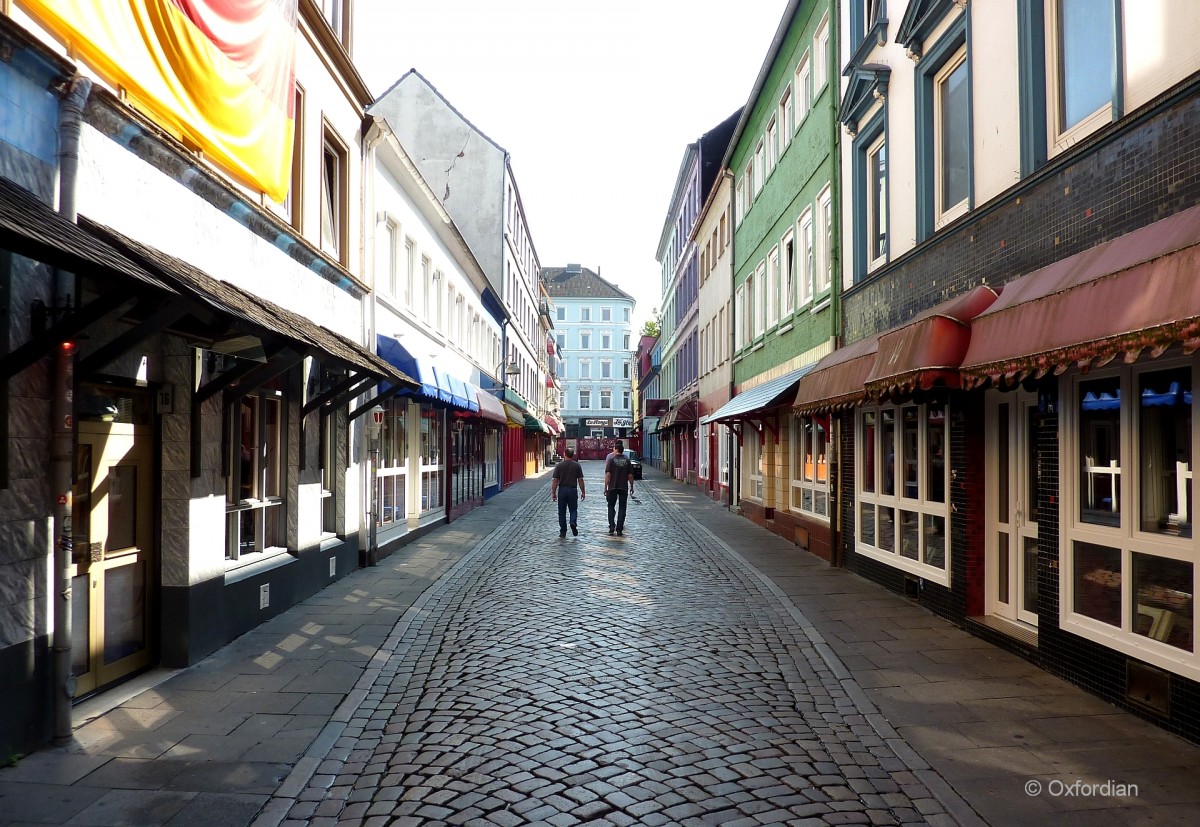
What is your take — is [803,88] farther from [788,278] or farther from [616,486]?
[616,486]

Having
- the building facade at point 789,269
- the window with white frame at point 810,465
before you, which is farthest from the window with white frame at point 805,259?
the window with white frame at point 810,465

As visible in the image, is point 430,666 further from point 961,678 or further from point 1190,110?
point 1190,110

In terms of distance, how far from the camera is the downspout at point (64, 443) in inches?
202

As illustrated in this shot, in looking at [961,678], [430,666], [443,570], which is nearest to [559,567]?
[443,570]

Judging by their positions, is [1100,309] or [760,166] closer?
[1100,309]

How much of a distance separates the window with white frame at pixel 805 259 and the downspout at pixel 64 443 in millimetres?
11700

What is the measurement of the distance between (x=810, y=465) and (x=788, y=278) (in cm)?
402

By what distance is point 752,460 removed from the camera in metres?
20.8

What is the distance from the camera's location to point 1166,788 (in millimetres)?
4426

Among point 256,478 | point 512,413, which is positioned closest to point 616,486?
point 256,478

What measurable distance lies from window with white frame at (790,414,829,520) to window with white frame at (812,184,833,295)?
2.18 m

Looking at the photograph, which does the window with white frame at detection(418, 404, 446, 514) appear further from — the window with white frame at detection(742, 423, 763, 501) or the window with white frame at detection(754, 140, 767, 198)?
the window with white frame at detection(754, 140, 767, 198)

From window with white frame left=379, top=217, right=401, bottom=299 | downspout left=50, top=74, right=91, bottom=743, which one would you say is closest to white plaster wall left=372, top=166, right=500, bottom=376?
window with white frame left=379, top=217, right=401, bottom=299

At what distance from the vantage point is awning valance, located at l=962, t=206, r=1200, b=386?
4.34 meters
